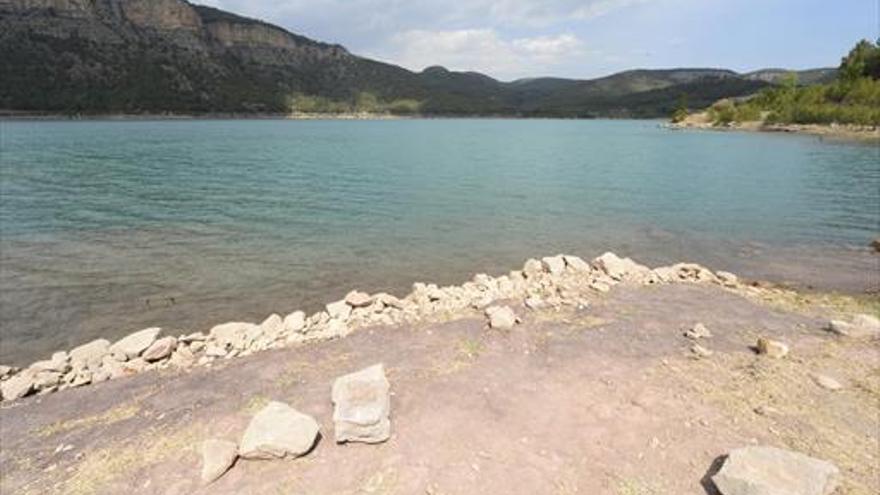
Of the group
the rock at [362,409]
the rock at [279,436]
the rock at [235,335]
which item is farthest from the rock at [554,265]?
the rock at [279,436]

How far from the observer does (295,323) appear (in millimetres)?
13648

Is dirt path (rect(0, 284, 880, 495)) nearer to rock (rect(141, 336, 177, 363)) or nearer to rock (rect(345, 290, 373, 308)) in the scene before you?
rock (rect(141, 336, 177, 363))

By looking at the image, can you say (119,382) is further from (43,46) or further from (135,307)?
(43,46)

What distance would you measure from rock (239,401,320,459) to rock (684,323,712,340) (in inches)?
325

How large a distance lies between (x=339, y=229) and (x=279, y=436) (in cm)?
1866

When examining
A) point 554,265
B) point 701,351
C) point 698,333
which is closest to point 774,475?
point 701,351

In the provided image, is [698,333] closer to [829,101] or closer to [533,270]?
[533,270]

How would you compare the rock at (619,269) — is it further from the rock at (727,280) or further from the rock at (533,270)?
the rock at (727,280)

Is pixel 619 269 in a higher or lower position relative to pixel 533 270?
higher

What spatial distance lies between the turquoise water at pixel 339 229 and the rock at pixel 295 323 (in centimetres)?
254

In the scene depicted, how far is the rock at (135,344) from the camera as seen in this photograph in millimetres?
12453

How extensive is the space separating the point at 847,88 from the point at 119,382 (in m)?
151

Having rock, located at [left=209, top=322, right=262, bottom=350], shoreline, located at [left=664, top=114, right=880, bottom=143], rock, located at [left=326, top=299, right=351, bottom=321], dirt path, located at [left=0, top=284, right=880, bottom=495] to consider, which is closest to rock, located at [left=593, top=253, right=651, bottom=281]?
dirt path, located at [left=0, top=284, right=880, bottom=495]

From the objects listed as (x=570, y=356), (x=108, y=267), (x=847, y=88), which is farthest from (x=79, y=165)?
(x=847, y=88)
